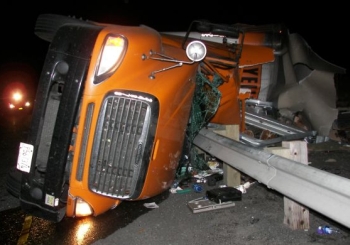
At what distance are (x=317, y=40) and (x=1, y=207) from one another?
26.3 m

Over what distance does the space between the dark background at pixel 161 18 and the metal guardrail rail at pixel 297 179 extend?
10371mm

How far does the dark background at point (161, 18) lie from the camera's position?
1956cm

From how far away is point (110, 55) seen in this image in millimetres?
2713

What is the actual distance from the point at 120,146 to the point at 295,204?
5.59 ft

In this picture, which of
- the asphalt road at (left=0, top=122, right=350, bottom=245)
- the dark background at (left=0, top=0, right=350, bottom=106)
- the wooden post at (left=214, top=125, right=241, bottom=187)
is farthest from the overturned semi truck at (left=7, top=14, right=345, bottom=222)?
the dark background at (left=0, top=0, right=350, bottom=106)

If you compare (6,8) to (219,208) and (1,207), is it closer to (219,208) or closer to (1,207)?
(1,207)

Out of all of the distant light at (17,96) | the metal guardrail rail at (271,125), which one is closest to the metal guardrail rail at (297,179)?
the metal guardrail rail at (271,125)

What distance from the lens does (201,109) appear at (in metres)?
4.18

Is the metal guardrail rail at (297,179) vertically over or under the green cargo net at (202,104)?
under

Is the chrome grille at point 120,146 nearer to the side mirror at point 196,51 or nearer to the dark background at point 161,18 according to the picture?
the side mirror at point 196,51

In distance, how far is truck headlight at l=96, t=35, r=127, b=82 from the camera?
8.80ft

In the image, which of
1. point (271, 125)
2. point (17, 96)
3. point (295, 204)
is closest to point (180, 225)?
point (295, 204)

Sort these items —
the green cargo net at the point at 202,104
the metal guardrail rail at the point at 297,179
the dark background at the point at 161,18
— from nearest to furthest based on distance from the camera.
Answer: the metal guardrail rail at the point at 297,179
the green cargo net at the point at 202,104
the dark background at the point at 161,18

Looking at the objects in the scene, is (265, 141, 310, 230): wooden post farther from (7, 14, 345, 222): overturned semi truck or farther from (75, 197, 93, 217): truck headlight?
(75, 197, 93, 217): truck headlight
